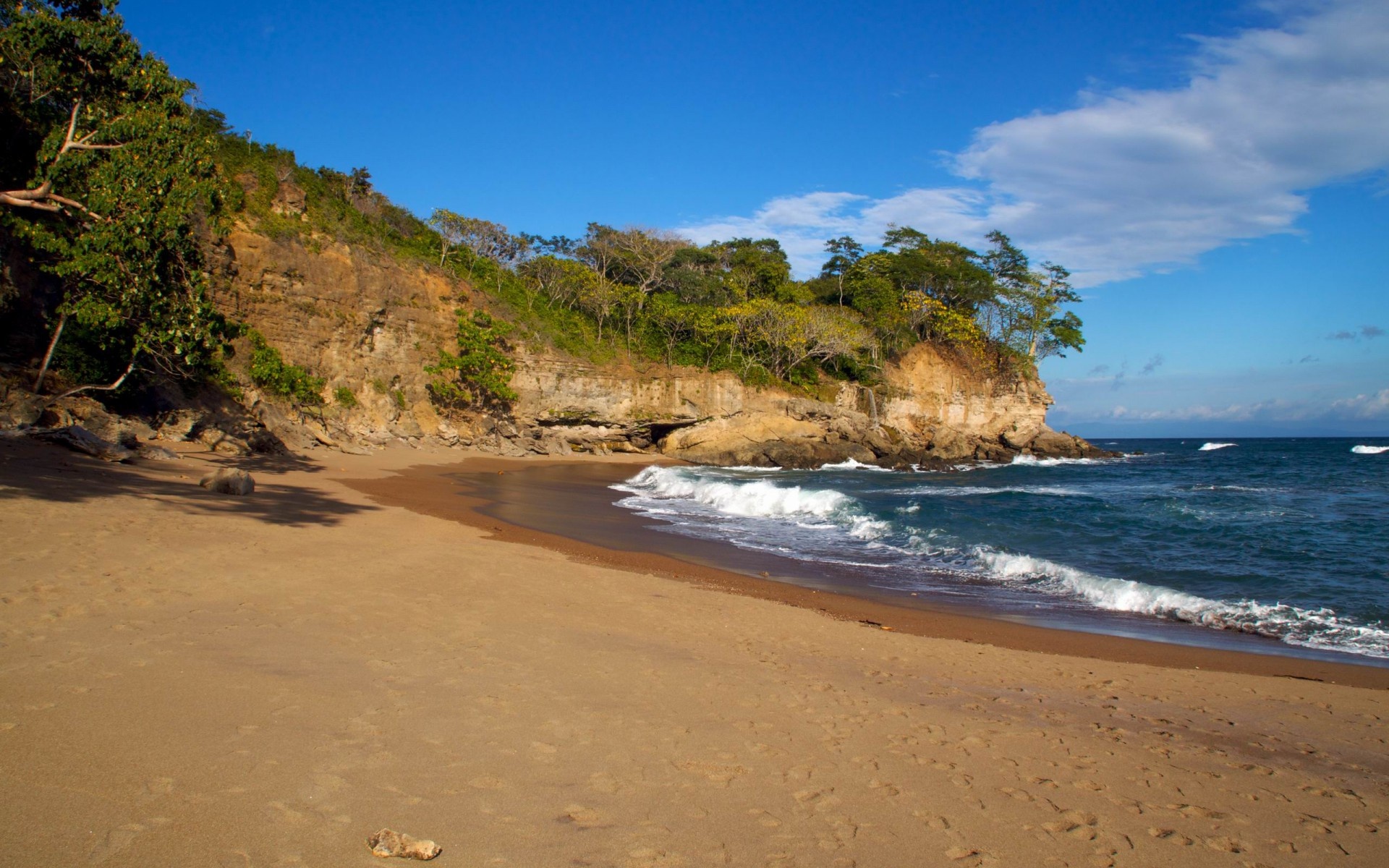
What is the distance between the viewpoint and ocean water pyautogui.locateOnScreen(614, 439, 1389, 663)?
30.1ft

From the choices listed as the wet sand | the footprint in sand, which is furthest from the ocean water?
the footprint in sand

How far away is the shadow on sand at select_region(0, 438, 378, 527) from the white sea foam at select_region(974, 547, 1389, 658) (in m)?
11.1

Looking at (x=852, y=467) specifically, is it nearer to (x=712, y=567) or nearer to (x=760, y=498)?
(x=760, y=498)

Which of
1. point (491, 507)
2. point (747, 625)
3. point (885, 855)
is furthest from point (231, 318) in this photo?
point (885, 855)

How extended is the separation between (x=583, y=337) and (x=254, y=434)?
68.1ft

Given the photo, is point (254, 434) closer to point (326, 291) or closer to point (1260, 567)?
point (326, 291)

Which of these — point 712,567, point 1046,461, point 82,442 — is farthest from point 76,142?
point 1046,461

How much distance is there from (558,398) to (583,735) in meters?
33.1

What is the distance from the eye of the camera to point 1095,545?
1373 centimetres

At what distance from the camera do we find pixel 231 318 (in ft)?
82.3

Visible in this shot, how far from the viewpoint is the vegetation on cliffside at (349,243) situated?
12.7m

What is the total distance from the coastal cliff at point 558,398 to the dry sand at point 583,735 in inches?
744

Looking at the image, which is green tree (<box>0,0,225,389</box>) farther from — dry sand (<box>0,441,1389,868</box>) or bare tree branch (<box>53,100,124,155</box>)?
dry sand (<box>0,441,1389,868</box>)

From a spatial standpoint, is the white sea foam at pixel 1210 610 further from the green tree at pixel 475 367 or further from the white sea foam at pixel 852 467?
the green tree at pixel 475 367
